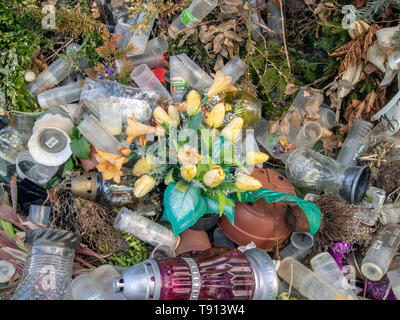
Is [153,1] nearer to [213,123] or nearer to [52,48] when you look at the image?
[52,48]

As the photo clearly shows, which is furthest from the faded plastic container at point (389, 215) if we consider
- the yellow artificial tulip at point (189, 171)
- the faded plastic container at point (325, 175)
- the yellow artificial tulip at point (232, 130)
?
the yellow artificial tulip at point (189, 171)

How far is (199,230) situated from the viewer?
5.04 feet

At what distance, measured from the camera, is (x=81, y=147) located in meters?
1.44

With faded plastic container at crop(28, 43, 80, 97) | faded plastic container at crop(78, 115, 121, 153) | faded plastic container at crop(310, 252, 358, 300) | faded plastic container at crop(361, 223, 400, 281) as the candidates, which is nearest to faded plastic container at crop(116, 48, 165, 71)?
faded plastic container at crop(28, 43, 80, 97)

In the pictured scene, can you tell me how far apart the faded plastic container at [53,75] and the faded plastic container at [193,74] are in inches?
18.3

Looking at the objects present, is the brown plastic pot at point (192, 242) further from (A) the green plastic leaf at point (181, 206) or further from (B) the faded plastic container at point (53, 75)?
(B) the faded plastic container at point (53, 75)

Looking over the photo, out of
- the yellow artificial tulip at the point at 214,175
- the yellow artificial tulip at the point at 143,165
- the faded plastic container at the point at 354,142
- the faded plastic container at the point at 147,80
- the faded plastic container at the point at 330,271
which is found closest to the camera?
the yellow artificial tulip at the point at 214,175

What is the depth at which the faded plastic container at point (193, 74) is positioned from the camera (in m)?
1.72

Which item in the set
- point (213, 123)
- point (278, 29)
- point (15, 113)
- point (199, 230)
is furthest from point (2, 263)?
point (278, 29)

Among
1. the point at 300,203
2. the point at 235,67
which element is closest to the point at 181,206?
the point at 300,203

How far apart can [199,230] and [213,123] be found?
491 millimetres

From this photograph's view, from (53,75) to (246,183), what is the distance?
1.02 meters

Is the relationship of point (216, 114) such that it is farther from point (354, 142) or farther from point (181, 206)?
point (354, 142)
